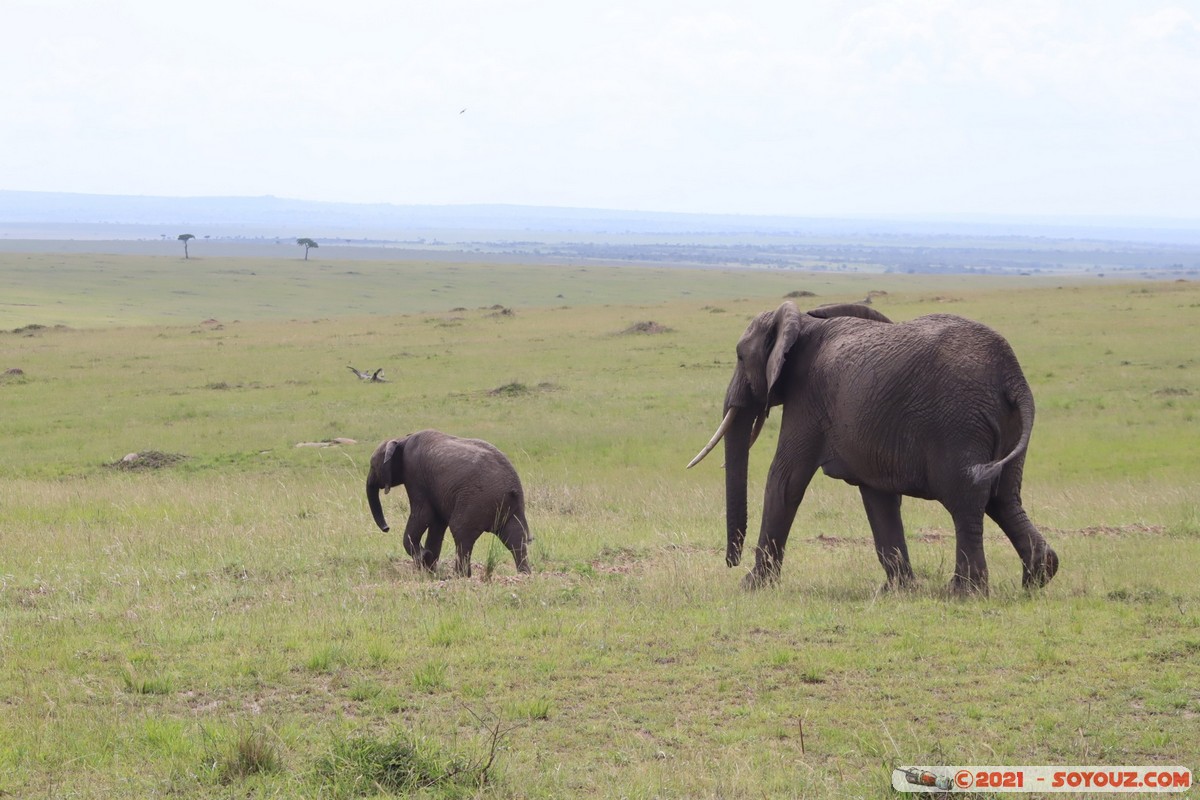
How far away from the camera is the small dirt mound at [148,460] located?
77.1 ft

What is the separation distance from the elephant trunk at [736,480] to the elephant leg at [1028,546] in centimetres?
255

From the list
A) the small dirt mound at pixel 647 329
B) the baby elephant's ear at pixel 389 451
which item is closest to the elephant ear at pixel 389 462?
the baby elephant's ear at pixel 389 451

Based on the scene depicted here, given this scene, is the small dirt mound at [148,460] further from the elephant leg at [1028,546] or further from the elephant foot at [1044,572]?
the elephant foot at [1044,572]

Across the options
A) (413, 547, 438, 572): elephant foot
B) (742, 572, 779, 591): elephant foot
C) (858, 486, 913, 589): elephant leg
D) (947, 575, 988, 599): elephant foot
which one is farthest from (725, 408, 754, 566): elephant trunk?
(413, 547, 438, 572): elephant foot

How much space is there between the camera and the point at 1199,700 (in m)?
7.41

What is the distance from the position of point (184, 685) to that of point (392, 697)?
138cm

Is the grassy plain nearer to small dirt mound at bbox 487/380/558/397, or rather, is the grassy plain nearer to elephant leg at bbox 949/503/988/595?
elephant leg at bbox 949/503/988/595

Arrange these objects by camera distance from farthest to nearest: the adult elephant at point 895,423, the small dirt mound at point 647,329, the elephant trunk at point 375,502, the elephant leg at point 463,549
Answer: the small dirt mound at point 647,329
the elephant trunk at point 375,502
the elephant leg at point 463,549
the adult elephant at point 895,423

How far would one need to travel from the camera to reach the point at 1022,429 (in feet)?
33.0

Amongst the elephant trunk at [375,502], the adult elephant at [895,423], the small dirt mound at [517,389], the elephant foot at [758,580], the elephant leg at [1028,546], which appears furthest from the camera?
the small dirt mound at [517,389]

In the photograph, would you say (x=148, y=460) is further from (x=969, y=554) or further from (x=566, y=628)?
(x=969, y=554)

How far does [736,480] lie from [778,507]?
2.49 ft

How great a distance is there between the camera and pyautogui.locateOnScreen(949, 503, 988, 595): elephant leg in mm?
10258

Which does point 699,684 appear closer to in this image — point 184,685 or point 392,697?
point 392,697
